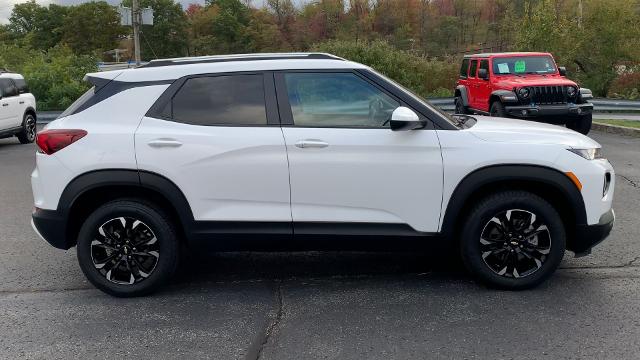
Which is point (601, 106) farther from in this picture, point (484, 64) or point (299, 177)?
point (299, 177)

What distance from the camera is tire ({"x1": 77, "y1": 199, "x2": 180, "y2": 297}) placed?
4504 mm

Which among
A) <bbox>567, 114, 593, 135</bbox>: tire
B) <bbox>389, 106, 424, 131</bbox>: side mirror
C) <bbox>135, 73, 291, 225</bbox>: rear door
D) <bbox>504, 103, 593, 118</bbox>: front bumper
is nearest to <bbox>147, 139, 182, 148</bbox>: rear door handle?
<bbox>135, 73, 291, 225</bbox>: rear door

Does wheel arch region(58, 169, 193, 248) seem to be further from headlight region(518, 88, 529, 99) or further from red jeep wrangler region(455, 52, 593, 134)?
headlight region(518, 88, 529, 99)

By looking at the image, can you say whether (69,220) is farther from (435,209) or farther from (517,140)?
(517,140)

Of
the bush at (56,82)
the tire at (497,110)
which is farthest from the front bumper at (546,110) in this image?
the bush at (56,82)

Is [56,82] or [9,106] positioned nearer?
[9,106]

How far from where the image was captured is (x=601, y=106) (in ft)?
66.9

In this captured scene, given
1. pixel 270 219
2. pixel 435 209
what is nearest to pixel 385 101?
pixel 435 209

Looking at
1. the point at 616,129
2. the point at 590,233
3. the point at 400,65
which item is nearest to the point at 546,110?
the point at 616,129

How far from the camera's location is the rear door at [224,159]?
4.41 meters

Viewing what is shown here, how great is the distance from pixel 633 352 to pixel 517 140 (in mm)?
1594

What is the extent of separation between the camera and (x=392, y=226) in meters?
4.45

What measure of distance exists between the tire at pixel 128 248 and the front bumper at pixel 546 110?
33.5 feet

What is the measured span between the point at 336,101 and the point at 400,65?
865 inches
